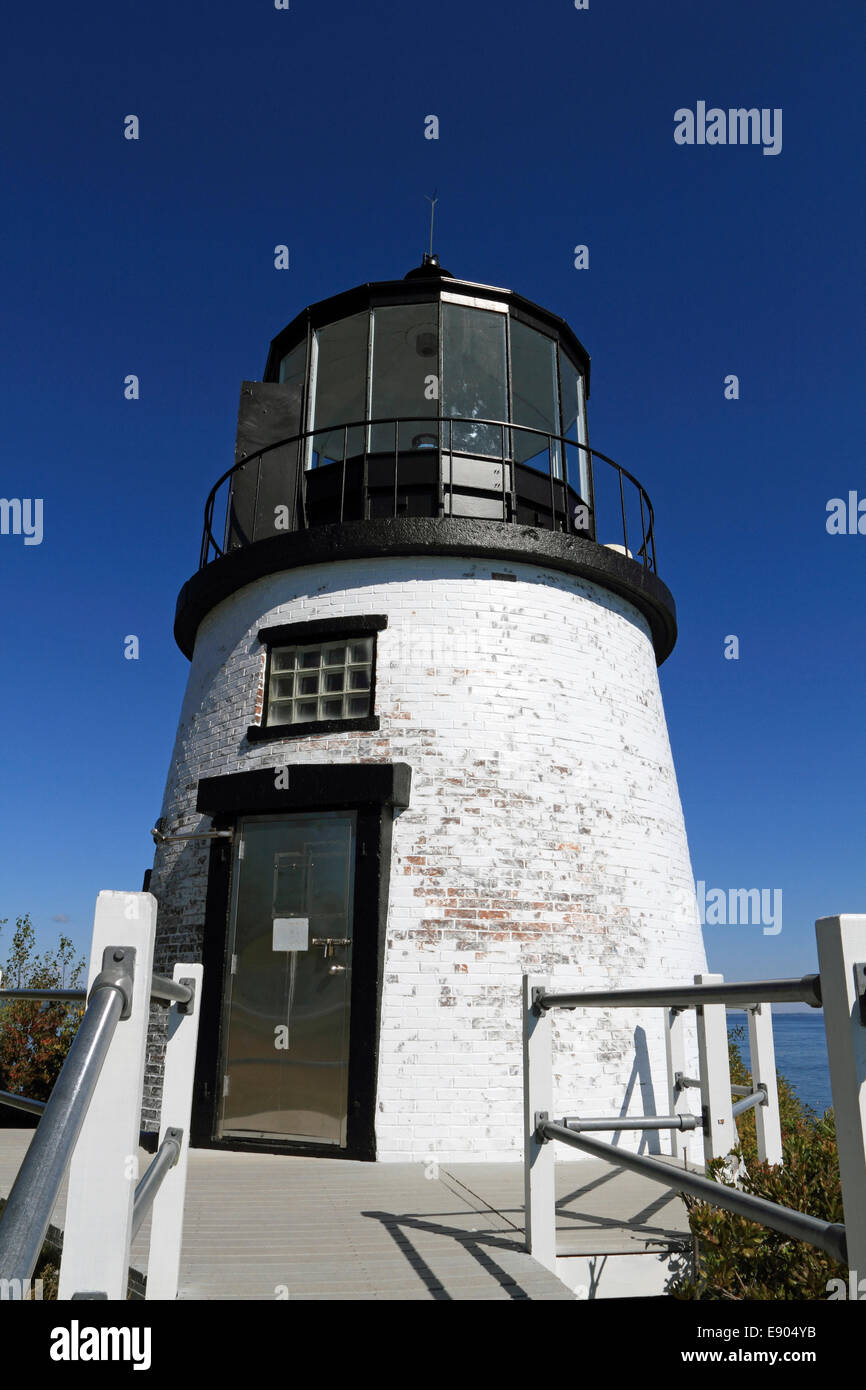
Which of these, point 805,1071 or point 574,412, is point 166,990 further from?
point 805,1071

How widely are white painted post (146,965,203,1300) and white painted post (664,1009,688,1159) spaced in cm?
450

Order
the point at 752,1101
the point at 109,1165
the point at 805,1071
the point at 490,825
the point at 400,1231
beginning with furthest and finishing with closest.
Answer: the point at 805,1071 < the point at 490,825 < the point at 752,1101 < the point at 400,1231 < the point at 109,1165

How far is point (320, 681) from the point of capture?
7.54 metres

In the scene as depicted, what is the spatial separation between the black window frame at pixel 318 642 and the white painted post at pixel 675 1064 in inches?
125

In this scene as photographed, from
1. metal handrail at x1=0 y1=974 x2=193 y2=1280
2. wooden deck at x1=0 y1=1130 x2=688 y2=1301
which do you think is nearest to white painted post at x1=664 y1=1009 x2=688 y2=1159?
wooden deck at x1=0 y1=1130 x2=688 y2=1301

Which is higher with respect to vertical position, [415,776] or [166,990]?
[415,776]

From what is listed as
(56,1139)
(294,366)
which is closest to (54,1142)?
(56,1139)

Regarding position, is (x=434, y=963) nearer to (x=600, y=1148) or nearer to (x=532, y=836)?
(x=532, y=836)

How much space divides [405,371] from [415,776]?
190 inches

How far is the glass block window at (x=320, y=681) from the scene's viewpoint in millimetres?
7387

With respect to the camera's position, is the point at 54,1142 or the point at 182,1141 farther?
the point at 182,1141

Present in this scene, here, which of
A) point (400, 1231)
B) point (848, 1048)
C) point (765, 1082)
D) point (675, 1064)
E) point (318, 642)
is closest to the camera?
point (848, 1048)
